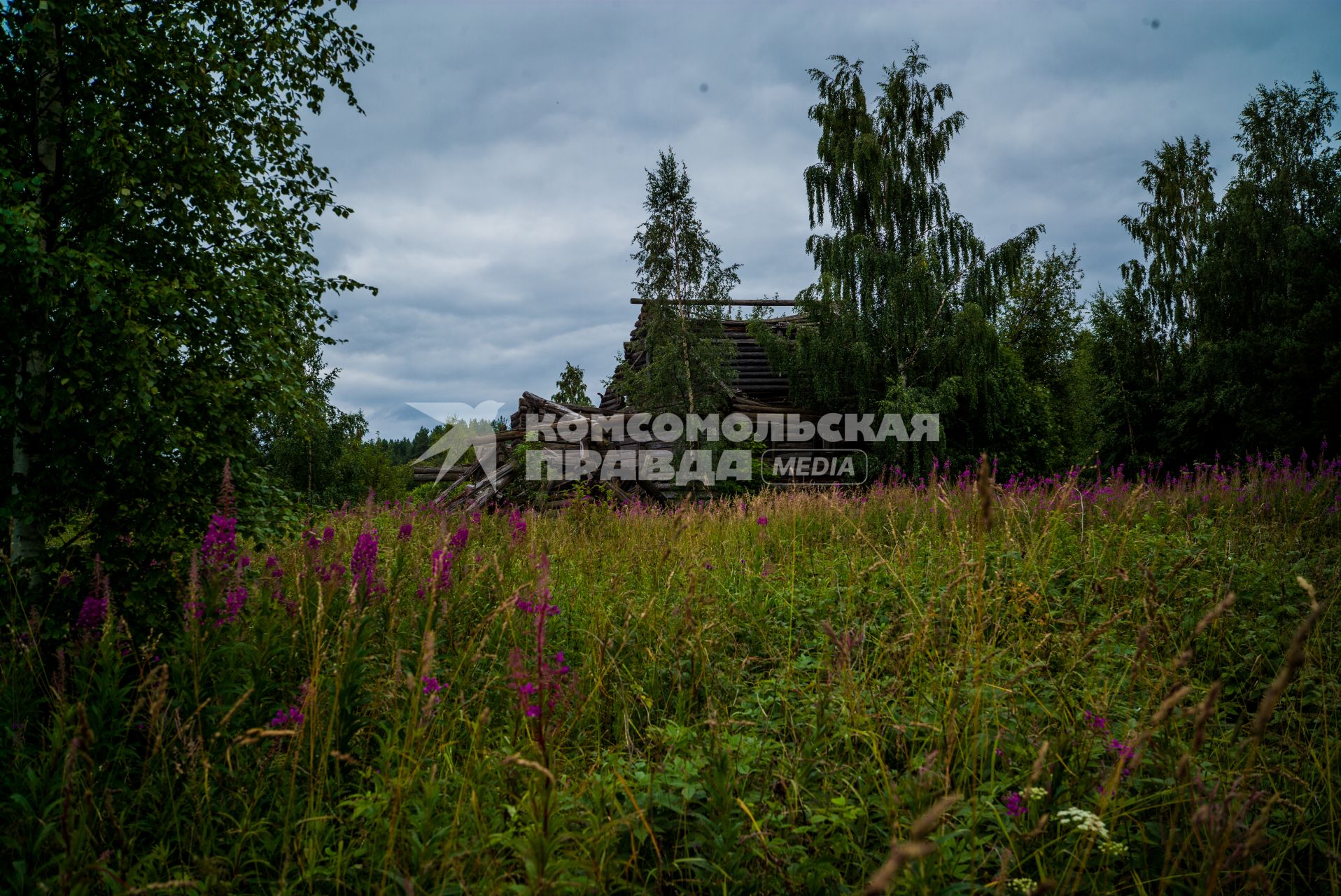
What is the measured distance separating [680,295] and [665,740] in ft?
46.0

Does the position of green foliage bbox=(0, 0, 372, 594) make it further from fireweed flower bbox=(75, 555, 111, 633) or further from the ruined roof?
the ruined roof

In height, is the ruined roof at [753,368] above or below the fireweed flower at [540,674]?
above

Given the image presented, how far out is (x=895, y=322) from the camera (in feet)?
56.3

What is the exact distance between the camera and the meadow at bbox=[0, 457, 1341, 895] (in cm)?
199

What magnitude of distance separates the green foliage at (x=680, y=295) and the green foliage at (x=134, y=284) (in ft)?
36.7

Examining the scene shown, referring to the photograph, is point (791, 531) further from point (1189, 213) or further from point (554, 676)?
point (1189, 213)

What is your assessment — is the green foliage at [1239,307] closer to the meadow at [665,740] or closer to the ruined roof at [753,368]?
the ruined roof at [753,368]

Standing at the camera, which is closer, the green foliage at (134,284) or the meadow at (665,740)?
the meadow at (665,740)

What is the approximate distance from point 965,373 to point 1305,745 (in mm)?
14643

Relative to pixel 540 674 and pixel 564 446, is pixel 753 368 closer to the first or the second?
pixel 564 446

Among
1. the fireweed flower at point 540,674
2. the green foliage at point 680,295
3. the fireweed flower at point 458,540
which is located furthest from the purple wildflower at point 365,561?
the green foliage at point 680,295

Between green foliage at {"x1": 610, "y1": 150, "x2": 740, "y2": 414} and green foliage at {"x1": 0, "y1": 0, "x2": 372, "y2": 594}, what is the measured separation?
36.7 ft

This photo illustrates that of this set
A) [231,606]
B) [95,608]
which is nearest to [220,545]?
[231,606]

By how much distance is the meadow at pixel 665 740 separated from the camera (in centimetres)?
199
